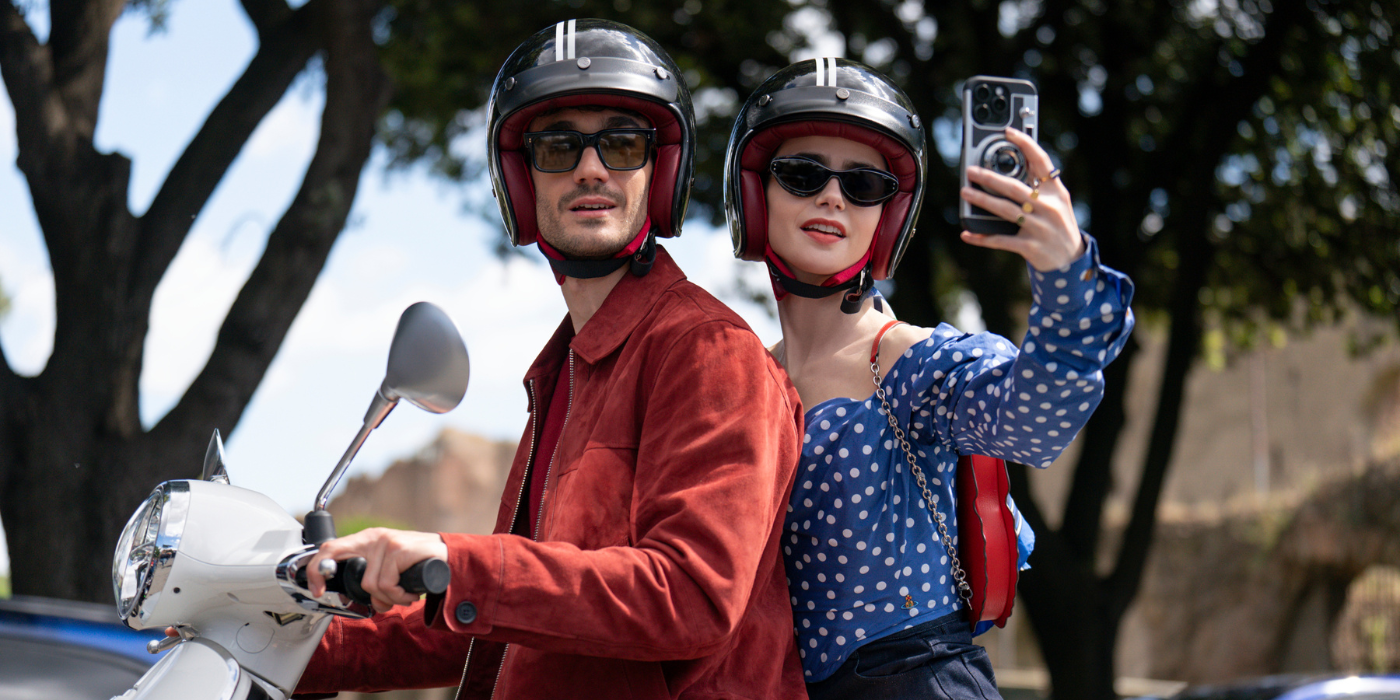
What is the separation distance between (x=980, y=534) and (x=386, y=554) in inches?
47.7

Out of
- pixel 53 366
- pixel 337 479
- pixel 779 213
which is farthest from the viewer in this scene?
pixel 53 366

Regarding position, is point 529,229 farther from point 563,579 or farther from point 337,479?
point 563,579

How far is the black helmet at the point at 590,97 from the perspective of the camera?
7.08ft

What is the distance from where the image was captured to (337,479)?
5.78ft

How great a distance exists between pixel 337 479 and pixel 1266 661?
20.3m

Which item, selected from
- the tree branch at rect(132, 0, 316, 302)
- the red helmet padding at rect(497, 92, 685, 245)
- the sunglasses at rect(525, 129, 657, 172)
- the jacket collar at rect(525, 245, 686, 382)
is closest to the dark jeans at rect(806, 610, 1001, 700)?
the jacket collar at rect(525, 245, 686, 382)

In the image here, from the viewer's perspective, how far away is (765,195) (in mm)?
2617

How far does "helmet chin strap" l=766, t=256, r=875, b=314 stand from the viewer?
253 cm

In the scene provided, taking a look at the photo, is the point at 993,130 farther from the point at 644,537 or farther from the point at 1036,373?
the point at 644,537

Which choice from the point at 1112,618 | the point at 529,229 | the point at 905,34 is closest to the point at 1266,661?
the point at 1112,618

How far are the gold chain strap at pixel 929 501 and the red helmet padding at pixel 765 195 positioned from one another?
0.36m

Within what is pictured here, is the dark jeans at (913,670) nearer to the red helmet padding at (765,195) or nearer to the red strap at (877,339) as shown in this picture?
the red strap at (877,339)

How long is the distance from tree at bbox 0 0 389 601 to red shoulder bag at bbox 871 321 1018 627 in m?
3.70

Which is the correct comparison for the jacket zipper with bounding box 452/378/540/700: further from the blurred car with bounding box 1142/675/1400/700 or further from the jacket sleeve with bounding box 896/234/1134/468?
the blurred car with bounding box 1142/675/1400/700
